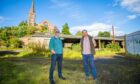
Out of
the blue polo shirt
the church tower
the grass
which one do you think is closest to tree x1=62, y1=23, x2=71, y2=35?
the church tower

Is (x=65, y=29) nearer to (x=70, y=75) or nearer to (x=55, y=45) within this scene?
(x=70, y=75)

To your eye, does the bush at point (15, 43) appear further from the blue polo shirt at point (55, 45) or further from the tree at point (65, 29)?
the blue polo shirt at point (55, 45)

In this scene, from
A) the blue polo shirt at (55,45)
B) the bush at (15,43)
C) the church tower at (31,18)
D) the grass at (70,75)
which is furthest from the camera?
the church tower at (31,18)

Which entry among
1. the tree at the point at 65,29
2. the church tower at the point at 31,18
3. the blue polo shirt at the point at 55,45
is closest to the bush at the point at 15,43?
the church tower at the point at 31,18

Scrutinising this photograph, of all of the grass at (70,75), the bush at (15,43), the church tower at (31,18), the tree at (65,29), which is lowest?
the grass at (70,75)

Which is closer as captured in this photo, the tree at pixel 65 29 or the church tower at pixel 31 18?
the church tower at pixel 31 18

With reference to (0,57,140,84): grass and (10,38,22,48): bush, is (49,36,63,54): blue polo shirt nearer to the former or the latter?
(0,57,140,84): grass

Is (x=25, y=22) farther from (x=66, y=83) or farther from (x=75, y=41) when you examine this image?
(x=66, y=83)

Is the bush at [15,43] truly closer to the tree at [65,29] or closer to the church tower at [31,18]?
the church tower at [31,18]

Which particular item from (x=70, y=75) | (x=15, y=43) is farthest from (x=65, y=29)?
(x=70, y=75)

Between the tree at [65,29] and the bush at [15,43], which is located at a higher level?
the tree at [65,29]

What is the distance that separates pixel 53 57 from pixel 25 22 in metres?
73.4

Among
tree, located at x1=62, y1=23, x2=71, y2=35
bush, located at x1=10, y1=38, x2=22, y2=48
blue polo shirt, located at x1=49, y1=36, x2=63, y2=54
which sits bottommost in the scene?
blue polo shirt, located at x1=49, y1=36, x2=63, y2=54

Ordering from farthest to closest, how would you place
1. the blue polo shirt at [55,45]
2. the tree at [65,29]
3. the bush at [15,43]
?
the tree at [65,29] < the bush at [15,43] < the blue polo shirt at [55,45]
